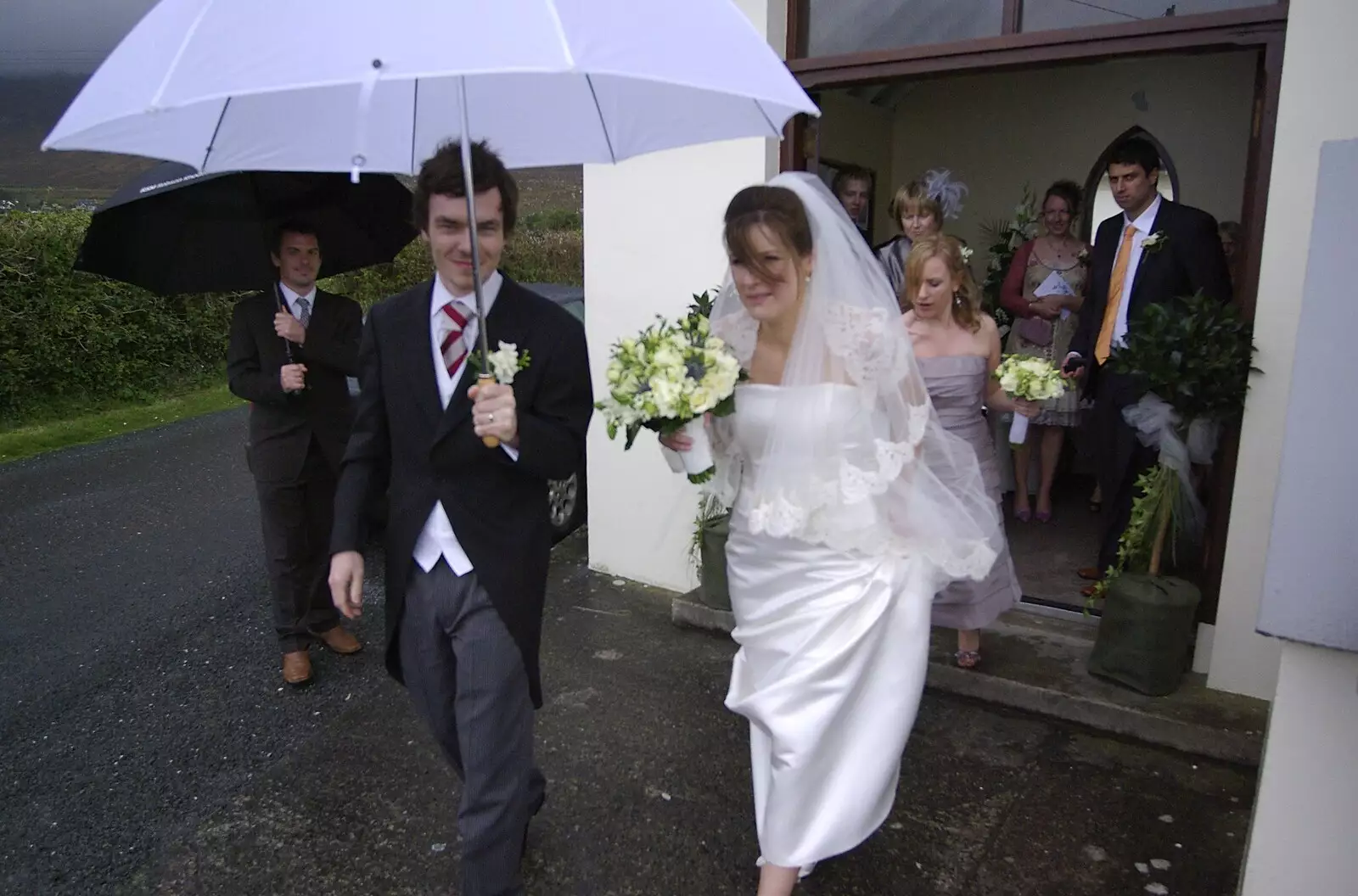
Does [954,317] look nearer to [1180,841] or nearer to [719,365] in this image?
[719,365]

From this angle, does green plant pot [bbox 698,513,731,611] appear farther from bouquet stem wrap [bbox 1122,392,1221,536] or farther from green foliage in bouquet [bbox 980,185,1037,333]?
green foliage in bouquet [bbox 980,185,1037,333]

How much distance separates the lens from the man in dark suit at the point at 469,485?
8.10 feet

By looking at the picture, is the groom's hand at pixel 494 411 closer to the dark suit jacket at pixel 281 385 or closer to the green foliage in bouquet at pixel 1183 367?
the dark suit jacket at pixel 281 385

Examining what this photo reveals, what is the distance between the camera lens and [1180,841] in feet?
10.4

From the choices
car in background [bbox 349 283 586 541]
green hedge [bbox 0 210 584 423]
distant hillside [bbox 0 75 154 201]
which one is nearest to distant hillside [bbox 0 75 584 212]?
distant hillside [bbox 0 75 154 201]

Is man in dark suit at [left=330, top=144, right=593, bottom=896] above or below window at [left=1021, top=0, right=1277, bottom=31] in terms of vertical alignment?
below

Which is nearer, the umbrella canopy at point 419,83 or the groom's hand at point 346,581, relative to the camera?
the umbrella canopy at point 419,83

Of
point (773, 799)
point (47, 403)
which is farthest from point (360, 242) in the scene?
point (47, 403)

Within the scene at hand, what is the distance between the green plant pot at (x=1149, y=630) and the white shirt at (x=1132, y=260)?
4.12 ft

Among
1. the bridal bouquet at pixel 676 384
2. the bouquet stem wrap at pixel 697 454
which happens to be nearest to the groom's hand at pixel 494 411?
the bridal bouquet at pixel 676 384

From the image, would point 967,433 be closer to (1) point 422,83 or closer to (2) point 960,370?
(2) point 960,370

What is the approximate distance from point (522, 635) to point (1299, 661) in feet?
6.16

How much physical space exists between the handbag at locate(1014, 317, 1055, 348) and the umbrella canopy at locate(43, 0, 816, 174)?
3.90 m

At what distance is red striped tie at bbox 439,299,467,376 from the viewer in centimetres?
252
